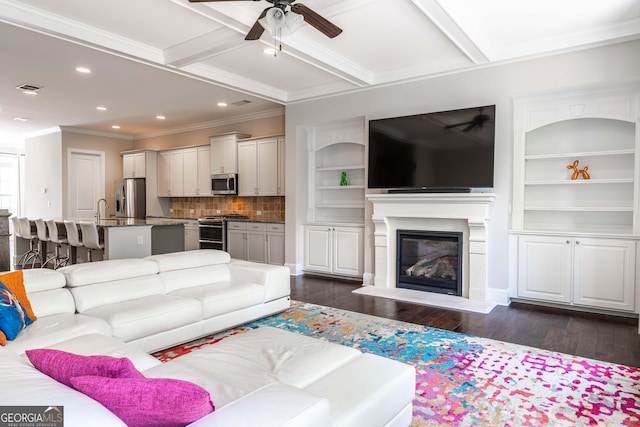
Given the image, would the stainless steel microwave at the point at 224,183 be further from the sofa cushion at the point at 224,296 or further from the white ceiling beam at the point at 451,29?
the white ceiling beam at the point at 451,29

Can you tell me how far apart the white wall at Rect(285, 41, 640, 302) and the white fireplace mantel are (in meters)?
0.14

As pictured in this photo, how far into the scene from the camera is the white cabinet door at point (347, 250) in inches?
231

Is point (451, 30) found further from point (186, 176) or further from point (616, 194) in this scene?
point (186, 176)

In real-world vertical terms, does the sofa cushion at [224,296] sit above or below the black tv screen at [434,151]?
below

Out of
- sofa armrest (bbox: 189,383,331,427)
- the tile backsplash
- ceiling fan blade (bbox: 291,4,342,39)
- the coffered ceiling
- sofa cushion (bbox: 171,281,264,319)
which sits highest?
the coffered ceiling

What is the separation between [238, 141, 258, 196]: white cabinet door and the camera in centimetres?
731

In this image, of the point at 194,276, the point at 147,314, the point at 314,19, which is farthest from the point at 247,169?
the point at 147,314

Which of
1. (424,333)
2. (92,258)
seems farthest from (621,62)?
(92,258)

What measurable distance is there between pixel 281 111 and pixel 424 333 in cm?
480

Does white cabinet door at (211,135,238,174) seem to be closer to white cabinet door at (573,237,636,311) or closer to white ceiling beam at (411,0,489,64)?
white ceiling beam at (411,0,489,64)

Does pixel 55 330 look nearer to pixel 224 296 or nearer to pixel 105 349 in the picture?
pixel 105 349

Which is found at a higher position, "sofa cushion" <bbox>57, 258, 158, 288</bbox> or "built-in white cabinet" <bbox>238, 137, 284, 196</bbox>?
"built-in white cabinet" <bbox>238, 137, 284, 196</bbox>

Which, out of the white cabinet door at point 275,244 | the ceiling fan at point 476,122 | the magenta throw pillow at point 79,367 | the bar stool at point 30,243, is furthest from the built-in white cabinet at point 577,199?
the bar stool at point 30,243

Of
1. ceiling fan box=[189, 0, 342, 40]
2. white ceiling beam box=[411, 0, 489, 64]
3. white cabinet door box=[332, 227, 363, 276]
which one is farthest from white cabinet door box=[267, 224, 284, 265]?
ceiling fan box=[189, 0, 342, 40]
